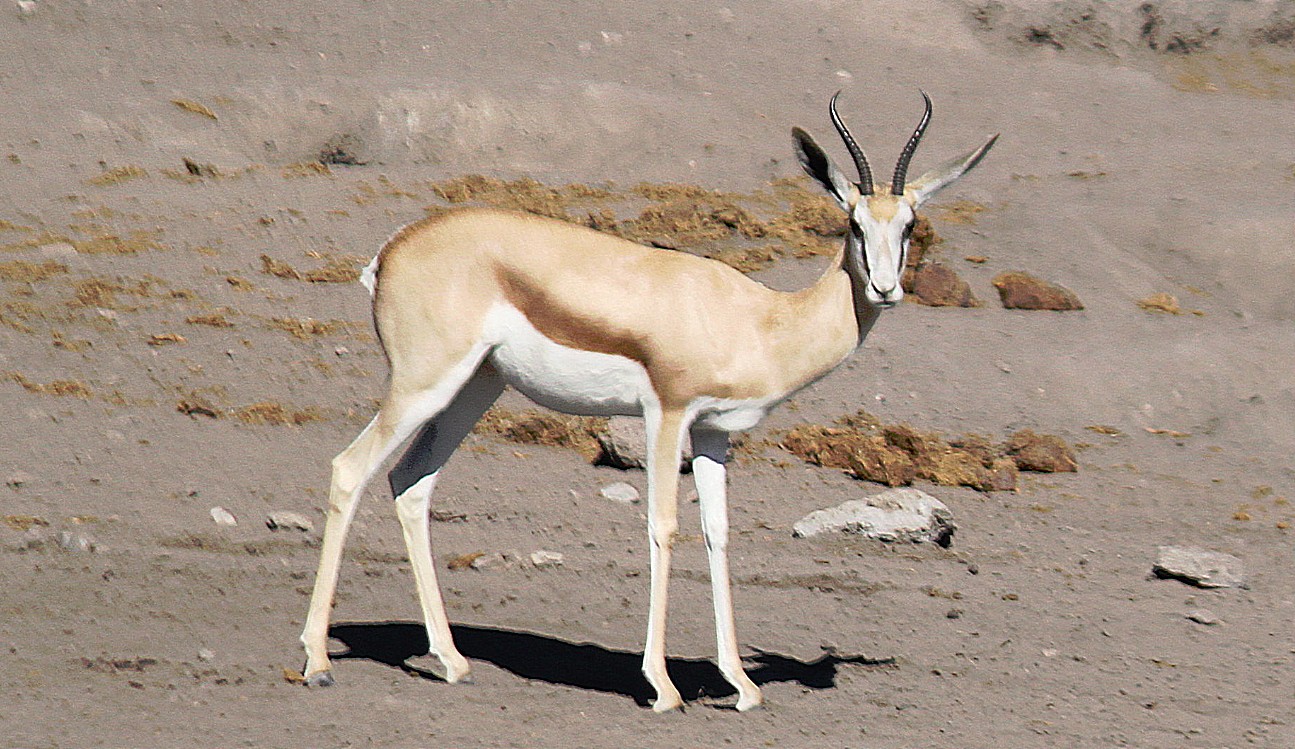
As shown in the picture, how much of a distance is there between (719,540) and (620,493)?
12.4 feet

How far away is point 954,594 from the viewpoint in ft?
29.5

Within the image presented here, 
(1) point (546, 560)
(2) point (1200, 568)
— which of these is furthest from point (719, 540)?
(2) point (1200, 568)

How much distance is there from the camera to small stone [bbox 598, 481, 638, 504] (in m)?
10.5

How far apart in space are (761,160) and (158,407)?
10568 mm

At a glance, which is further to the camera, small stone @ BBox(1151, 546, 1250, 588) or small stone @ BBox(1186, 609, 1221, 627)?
small stone @ BBox(1151, 546, 1250, 588)

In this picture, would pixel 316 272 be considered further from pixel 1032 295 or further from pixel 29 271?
pixel 1032 295

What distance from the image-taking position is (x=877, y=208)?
6.38 m

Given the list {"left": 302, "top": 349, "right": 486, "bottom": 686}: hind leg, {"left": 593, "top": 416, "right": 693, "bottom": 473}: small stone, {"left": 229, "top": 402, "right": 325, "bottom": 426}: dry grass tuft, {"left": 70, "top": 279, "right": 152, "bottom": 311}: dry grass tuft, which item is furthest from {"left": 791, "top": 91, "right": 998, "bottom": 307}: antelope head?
{"left": 70, "top": 279, "right": 152, "bottom": 311}: dry grass tuft

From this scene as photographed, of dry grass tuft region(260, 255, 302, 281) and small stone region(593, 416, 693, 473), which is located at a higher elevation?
small stone region(593, 416, 693, 473)

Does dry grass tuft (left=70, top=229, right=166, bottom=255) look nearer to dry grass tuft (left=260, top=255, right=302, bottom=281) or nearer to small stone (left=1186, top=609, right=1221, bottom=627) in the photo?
dry grass tuft (left=260, top=255, right=302, bottom=281)

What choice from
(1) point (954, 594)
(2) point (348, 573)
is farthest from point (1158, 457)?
(2) point (348, 573)

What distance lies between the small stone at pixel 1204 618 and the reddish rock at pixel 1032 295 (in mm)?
7387

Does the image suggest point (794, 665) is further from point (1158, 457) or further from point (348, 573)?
point (1158, 457)

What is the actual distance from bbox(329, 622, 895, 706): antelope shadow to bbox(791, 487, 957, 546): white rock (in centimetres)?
210
